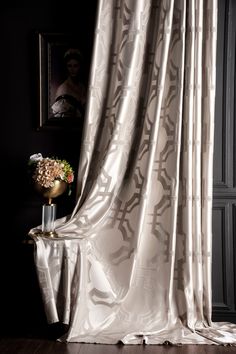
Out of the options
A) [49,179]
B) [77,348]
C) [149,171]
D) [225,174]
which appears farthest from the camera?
[225,174]

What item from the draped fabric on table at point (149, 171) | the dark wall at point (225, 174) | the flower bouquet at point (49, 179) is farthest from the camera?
the dark wall at point (225, 174)

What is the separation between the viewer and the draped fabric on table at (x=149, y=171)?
3391mm

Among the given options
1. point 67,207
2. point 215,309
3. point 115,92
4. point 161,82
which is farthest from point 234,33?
point 215,309

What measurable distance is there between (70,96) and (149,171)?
82 centimetres

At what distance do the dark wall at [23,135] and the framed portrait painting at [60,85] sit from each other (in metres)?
0.05

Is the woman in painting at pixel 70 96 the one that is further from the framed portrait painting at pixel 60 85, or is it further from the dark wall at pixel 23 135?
the dark wall at pixel 23 135

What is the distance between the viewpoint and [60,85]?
3.72 metres

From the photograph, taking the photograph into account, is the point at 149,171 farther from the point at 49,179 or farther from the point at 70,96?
the point at 70,96

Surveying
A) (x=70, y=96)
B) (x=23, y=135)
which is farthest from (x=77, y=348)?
(x=70, y=96)

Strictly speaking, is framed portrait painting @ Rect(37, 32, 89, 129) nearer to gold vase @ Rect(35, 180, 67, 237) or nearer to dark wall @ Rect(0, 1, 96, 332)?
dark wall @ Rect(0, 1, 96, 332)

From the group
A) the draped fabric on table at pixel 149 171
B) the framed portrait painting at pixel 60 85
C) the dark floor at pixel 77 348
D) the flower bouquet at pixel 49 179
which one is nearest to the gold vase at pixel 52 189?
the flower bouquet at pixel 49 179

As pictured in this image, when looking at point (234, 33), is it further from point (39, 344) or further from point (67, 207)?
point (39, 344)

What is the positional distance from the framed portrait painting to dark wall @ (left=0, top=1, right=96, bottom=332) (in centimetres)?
5

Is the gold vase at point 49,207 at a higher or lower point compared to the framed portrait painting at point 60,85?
lower
